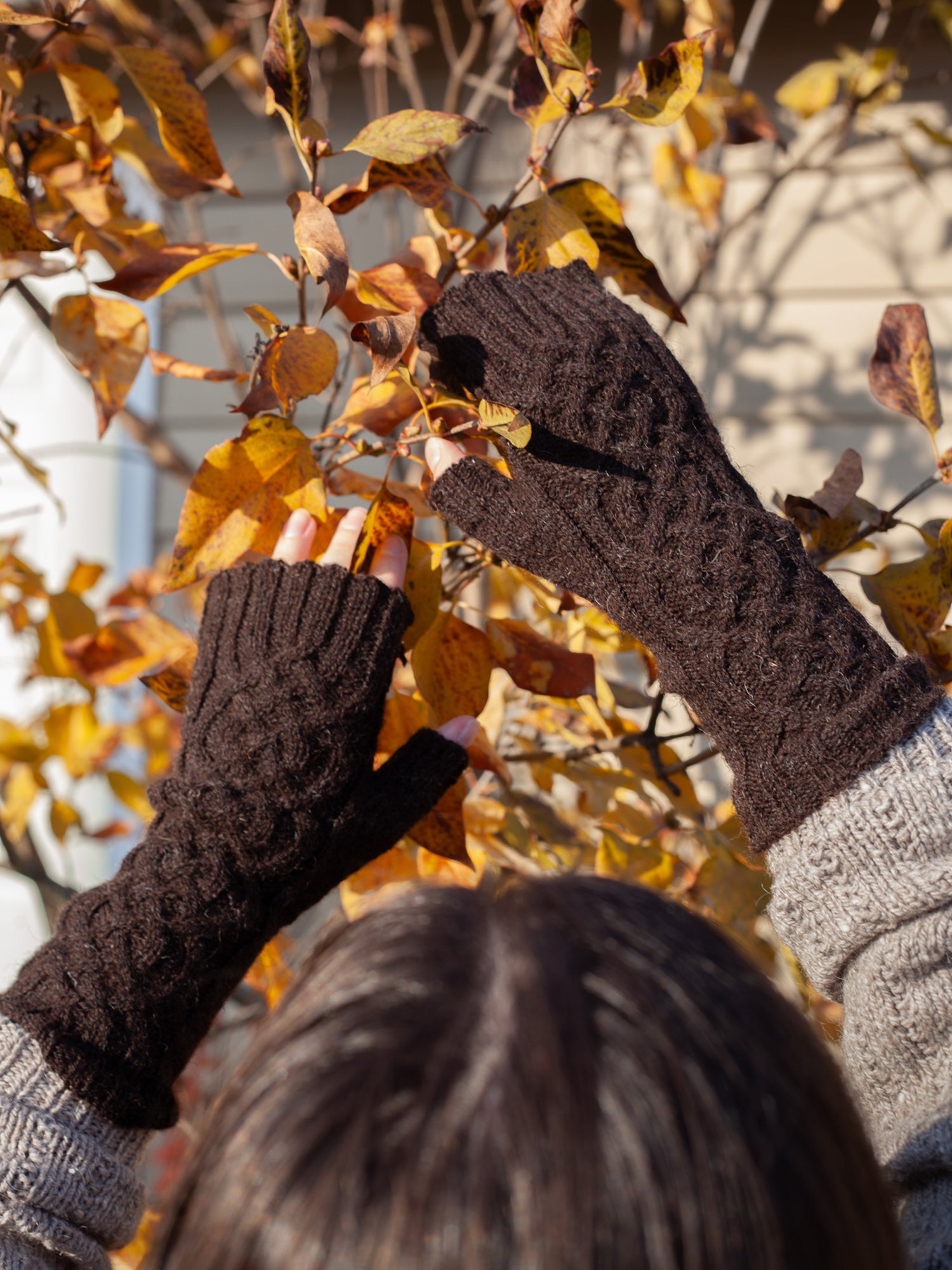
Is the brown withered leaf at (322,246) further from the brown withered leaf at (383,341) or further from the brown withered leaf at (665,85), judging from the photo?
the brown withered leaf at (665,85)

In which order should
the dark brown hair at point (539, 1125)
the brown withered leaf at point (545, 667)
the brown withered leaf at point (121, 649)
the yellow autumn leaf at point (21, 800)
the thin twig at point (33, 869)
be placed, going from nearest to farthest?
1. the dark brown hair at point (539, 1125)
2. the brown withered leaf at point (545, 667)
3. the brown withered leaf at point (121, 649)
4. the thin twig at point (33, 869)
5. the yellow autumn leaf at point (21, 800)

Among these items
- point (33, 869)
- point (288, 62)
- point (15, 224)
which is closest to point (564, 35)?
point (288, 62)

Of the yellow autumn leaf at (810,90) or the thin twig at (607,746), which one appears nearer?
the thin twig at (607,746)

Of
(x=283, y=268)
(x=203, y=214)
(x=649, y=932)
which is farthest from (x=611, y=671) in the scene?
(x=203, y=214)

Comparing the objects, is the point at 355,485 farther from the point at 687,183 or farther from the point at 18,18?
the point at 687,183

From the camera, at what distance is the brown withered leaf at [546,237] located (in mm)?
700

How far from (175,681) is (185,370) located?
0.27 meters

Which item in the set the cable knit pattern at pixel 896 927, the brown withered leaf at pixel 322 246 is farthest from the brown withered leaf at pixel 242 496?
the cable knit pattern at pixel 896 927

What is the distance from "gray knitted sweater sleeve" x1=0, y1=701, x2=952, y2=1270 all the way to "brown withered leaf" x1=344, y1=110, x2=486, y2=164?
0.52 meters

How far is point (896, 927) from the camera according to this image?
616mm

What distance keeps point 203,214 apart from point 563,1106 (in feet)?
7.83

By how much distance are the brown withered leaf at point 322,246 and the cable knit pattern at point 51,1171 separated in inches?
20.5

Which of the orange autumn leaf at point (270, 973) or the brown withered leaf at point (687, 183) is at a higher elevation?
the brown withered leaf at point (687, 183)

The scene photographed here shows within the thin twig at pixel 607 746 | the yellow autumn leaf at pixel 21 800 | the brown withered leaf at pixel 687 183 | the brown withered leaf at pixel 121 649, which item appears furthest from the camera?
the brown withered leaf at pixel 687 183
